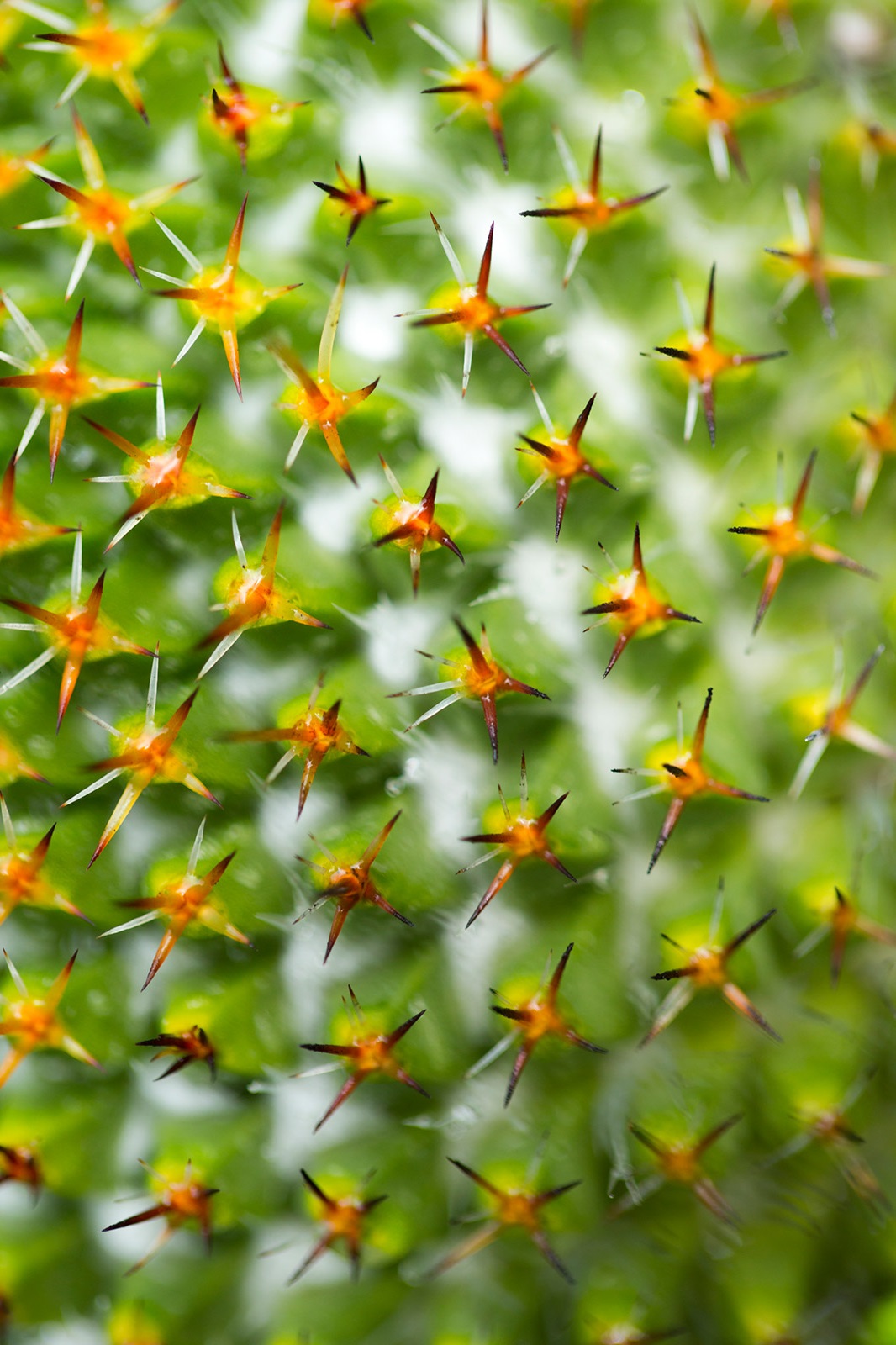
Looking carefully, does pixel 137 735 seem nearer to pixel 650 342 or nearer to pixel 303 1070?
pixel 303 1070

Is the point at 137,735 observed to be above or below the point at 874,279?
below

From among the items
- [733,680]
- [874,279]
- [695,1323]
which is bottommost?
[695,1323]

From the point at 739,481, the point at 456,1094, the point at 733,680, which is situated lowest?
the point at 456,1094

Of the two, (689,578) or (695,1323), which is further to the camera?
(695,1323)

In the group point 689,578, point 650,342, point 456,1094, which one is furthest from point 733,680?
point 456,1094

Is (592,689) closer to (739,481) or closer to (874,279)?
(739,481)

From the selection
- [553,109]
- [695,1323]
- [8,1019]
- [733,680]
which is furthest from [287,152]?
[695,1323]
